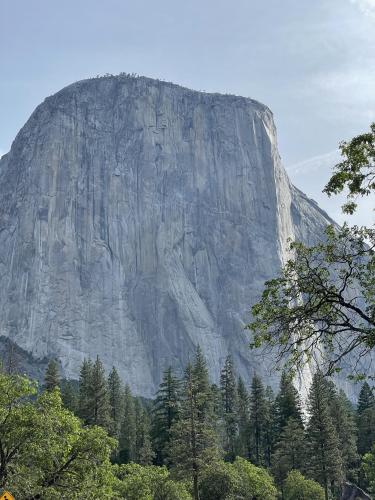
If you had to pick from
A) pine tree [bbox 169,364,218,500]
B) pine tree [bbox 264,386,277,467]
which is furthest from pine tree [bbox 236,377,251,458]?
pine tree [bbox 169,364,218,500]

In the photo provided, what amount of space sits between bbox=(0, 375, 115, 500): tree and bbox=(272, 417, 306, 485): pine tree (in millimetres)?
39996

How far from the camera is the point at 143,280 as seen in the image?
172 meters

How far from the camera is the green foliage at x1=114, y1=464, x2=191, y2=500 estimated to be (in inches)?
1339

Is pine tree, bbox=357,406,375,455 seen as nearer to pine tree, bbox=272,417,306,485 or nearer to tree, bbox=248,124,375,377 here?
pine tree, bbox=272,417,306,485

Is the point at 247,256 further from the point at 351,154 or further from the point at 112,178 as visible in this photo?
the point at 351,154

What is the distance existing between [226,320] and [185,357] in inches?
661

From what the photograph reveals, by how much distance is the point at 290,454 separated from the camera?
2296 inches

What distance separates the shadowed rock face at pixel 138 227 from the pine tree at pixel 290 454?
9778 centimetres

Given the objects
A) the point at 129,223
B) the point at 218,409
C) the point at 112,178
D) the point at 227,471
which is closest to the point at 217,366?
the point at 129,223

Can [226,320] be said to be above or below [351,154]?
above

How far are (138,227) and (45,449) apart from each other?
161 meters

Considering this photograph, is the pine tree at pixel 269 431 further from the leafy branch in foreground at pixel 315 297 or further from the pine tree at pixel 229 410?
the leafy branch in foreground at pixel 315 297

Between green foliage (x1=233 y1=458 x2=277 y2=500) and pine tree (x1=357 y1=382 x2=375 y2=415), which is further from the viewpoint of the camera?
pine tree (x1=357 y1=382 x2=375 y2=415)

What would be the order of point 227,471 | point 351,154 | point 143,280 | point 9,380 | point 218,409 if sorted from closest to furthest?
point 351,154 → point 9,380 → point 227,471 → point 218,409 → point 143,280
